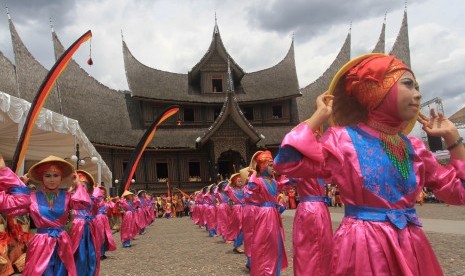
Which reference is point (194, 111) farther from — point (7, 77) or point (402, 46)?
point (7, 77)

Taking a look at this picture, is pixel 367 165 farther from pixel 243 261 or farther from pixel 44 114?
pixel 44 114

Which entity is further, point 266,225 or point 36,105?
point 36,105

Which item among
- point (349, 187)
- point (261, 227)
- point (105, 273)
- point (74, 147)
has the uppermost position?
point (74, 147)

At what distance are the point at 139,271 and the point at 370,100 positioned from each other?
23.1 ft

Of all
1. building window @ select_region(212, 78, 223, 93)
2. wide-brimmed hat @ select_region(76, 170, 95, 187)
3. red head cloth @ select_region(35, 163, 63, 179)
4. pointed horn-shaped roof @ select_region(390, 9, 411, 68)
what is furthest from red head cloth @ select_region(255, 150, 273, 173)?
pointed horn-shaped roof @ select_region(390, 9, 411, 68)

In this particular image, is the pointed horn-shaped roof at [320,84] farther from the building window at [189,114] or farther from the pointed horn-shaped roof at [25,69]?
the pointed horn-shaped roof at [25,69]

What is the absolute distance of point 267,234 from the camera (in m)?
6.10

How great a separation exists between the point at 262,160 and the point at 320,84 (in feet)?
97.3

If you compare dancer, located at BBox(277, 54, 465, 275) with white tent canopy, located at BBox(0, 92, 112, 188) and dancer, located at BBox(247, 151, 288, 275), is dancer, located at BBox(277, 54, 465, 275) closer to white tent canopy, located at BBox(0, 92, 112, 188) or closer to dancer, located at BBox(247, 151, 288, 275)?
dancer, located at BBox(247, 151, 288, 275)

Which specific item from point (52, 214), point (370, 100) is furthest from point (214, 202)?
point (370, 100)

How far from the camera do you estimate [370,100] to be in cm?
263

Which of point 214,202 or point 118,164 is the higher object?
point 118,164

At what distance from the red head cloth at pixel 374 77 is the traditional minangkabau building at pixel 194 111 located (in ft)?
83.4

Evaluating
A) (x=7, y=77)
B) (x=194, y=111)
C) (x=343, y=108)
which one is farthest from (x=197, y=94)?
(x=343, y=108)
